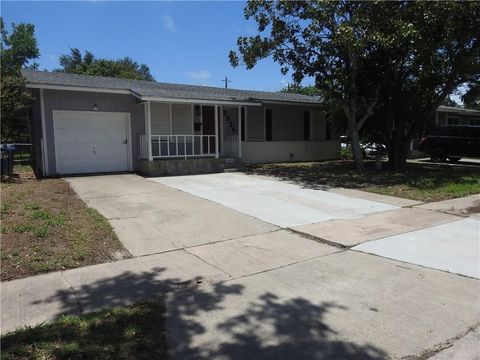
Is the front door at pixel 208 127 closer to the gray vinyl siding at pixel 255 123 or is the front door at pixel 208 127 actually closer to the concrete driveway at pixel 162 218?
the gray vinyl siding at pixel 255 123

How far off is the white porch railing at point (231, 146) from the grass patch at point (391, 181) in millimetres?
1212

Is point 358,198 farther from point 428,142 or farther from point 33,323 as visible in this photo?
point 428,142

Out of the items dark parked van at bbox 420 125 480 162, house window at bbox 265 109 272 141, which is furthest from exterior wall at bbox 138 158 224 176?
dark parked van at bbox 420 125 480 162

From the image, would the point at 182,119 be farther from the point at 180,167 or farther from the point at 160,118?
the point at 180,167

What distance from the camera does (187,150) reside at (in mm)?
16844

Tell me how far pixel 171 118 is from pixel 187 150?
1496 mm

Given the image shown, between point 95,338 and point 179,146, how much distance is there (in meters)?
13.9

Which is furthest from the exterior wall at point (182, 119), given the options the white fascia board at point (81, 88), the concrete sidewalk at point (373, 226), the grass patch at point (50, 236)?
the concrete sidewalk at point (373, 226)

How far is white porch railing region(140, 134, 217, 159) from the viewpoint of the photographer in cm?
1526

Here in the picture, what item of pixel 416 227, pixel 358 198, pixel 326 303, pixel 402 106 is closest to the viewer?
pixel 326 303

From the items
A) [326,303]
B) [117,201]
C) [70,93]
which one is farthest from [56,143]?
[326,303]

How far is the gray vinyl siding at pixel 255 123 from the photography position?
751 inches

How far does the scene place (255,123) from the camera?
1925cm

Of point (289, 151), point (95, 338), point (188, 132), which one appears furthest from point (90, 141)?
point (95, 338)
